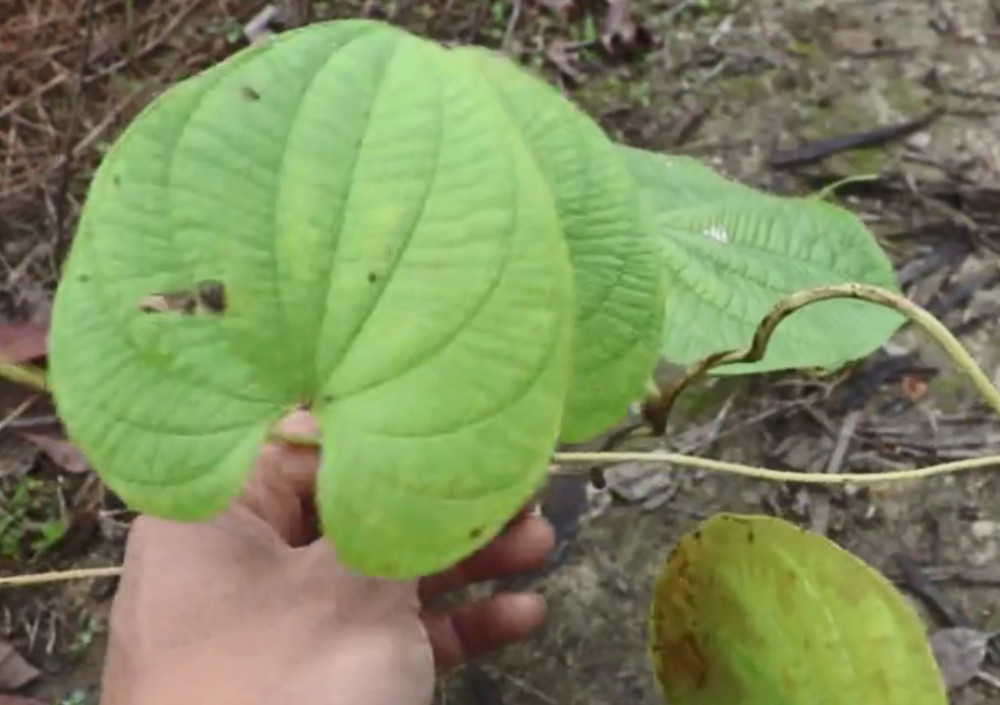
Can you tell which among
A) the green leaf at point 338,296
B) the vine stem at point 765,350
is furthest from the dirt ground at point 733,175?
the green leaf at point 338,296

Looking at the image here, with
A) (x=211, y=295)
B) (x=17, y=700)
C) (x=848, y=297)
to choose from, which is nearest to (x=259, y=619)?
(x=211, y=295)

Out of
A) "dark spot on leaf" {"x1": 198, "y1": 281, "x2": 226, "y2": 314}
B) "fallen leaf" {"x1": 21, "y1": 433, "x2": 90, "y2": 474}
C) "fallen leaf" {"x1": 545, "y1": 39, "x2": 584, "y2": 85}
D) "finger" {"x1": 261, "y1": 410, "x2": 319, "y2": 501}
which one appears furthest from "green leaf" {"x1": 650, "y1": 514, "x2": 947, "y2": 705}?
"fallen leaf" {"x1": 545, "y1": 39, "x2": 584, "y2": 85}

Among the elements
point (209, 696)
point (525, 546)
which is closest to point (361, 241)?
point (209, 696)

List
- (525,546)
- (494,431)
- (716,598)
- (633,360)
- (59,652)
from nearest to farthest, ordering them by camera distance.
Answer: (494,431)
(633,360)
(716,598)
(525,546)
(59,652)

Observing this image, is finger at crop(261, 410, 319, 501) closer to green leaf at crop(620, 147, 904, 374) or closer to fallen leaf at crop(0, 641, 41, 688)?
green leaf at crop(620, 147, 904, 374)

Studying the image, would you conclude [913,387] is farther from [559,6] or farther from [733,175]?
[559,6]

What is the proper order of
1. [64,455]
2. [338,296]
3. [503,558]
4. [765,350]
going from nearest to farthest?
[338,296] → [765,350] → [503,558] → [64,455]

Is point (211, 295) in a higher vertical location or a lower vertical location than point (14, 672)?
higher

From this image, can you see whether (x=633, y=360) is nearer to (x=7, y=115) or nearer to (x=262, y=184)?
(x=262, y=184)
